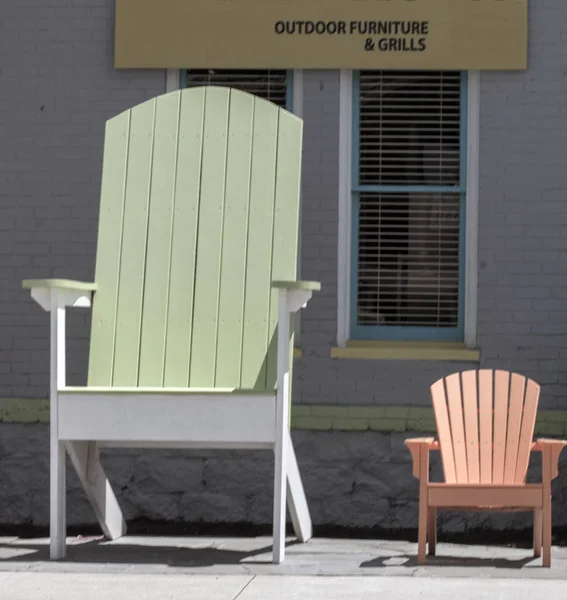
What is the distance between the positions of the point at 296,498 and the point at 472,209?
202cm

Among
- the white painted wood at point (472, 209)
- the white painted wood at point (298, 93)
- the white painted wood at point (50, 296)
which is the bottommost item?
the white painted wood at point (50, 296)

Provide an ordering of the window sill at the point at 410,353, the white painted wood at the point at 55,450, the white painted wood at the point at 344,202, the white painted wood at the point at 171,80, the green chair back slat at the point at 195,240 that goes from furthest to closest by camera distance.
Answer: the white painted wood at the point at 171,80
the white painted wood at the point at 344,202
the window sill at the point at 410,353
the green chair back slat at the point at 195,240
the white painted wood at the point at 55,450

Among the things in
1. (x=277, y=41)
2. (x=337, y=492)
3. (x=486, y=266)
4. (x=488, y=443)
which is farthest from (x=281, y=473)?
Answer: (x=277, y=41)

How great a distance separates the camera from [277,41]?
7020 millimetres

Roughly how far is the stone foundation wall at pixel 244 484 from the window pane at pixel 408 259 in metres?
0.70

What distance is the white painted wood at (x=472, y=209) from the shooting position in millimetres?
6953

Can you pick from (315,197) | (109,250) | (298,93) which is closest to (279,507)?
(109,250)

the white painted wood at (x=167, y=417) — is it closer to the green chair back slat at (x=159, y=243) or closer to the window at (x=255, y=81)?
the green chair back slat at (x=159, y=243)

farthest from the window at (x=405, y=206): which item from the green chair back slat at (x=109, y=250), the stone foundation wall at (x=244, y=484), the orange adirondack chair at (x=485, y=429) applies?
the green chair back slat at (x=109, y=250)

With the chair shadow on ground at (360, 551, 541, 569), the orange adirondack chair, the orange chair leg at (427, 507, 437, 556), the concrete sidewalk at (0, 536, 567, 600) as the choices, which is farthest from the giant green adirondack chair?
the orange adirondack chair

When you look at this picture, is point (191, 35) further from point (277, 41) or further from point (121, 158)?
point (121, 158)

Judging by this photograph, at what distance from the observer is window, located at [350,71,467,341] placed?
7.09 metres

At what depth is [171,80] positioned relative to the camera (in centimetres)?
714

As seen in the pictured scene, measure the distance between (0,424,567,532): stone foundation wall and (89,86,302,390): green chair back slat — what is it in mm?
1291
